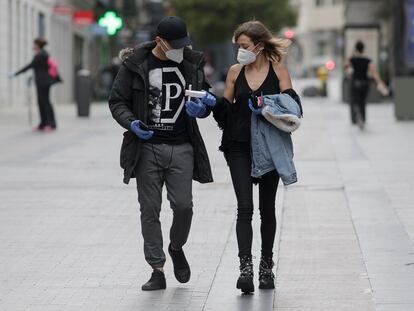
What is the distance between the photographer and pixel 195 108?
24.9 feet

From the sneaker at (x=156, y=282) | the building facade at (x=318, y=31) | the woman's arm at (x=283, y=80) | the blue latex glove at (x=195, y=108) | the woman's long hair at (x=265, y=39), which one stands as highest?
the woman's long hair at (x=265, y=39)

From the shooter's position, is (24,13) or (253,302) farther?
(24,13)

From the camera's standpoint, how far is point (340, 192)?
13.4 metres

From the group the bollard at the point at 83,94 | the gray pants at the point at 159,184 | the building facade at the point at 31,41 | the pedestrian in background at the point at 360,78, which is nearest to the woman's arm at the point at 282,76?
the gray pants at the point at 159,184

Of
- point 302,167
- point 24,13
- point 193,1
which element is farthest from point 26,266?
point 193,1

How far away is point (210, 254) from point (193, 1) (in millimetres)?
70372

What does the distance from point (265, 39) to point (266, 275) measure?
147cm

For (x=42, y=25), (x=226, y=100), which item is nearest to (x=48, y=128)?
(x=226, y=100)

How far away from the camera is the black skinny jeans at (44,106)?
24.5 meters

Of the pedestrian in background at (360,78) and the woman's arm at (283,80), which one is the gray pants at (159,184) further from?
the pedestrian in background at (360,78)

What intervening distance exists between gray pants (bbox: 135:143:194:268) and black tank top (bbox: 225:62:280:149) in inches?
12.9

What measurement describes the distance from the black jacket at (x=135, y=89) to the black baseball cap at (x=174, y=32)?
23 centimetres

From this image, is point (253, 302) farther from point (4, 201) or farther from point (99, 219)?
point (4, 201)

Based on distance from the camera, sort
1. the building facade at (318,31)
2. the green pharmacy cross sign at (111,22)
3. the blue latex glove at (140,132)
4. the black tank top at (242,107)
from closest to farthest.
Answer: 1. the blue latex glove at (140,132)
2. the black tank top at (242,107)
3. the green pharmacy cross sign at (111,22)
4. the building facade at (318,31)
